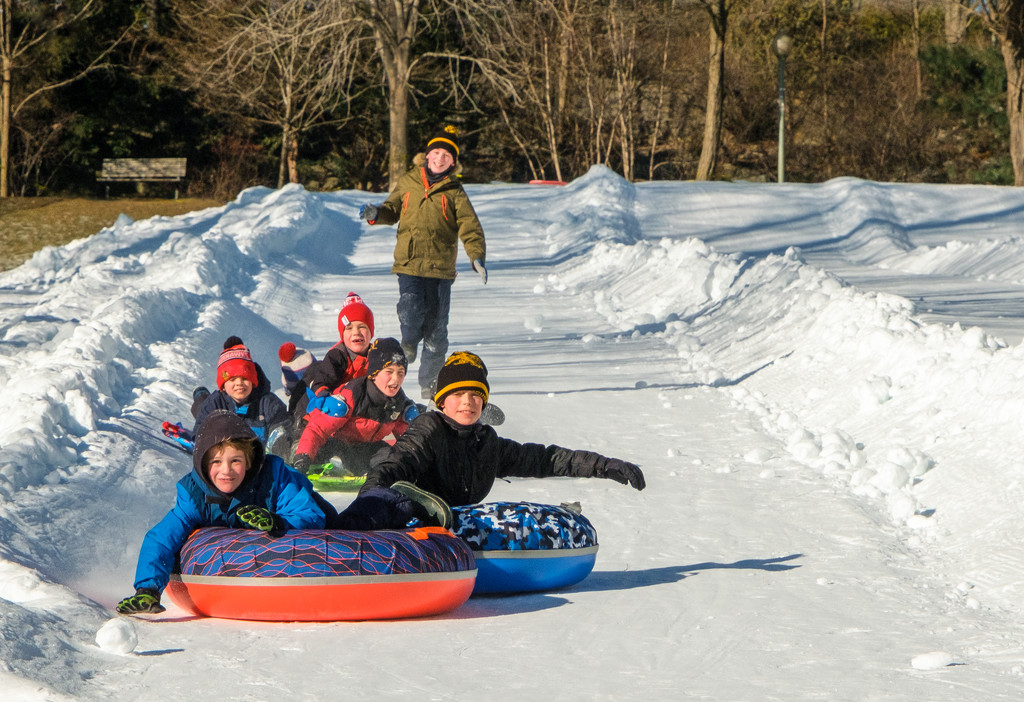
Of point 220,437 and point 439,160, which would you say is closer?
point 220,437

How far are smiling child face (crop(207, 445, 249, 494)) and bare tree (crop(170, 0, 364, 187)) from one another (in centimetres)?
2184

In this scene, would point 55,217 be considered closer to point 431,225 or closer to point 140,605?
point 431,225

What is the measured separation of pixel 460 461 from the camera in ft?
17.1

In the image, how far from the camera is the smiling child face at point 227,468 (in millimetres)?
4512

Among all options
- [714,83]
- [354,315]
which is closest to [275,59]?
[714,83]

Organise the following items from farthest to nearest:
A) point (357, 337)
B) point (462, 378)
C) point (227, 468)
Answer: point (357, 337) < point (462, 378) < point (227, 468)

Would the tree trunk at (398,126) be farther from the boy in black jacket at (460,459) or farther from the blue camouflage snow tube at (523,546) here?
the blue camouflage snow tube at (523,546)

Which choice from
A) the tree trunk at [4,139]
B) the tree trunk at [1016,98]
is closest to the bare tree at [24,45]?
the tree trunk at [4,139]

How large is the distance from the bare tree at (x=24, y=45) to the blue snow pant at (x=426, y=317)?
25.7 metres

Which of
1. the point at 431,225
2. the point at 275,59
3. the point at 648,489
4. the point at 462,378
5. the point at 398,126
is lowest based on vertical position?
the point at 648,489

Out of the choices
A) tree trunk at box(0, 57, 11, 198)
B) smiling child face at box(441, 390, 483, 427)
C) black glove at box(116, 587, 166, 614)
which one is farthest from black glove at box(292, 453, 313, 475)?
tree trunk at box(0, 57, 11, 198)

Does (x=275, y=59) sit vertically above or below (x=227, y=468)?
above

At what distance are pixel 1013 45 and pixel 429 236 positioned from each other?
2422cm

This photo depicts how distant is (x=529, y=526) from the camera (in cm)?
487
